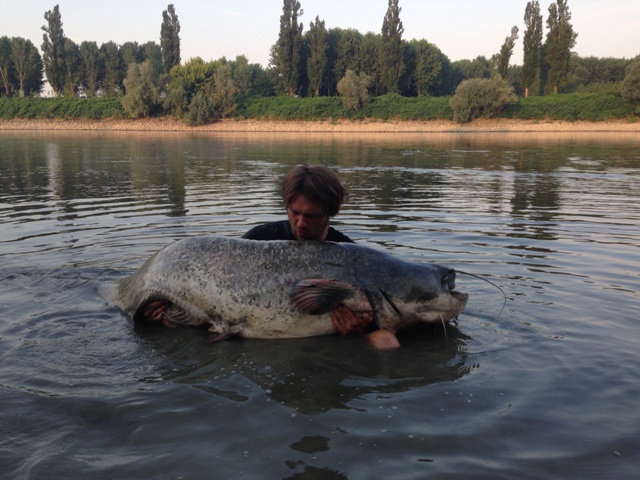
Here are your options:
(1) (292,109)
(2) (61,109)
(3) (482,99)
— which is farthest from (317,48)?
(2) (61,109)

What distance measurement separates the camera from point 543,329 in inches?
207

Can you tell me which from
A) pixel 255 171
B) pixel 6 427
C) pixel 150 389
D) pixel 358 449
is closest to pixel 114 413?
pixel 150 389

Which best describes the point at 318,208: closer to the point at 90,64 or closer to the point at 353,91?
the point at 353,91

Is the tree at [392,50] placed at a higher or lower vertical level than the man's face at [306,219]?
higher

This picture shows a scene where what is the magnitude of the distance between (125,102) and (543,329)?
74589mm

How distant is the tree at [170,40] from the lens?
7662cm

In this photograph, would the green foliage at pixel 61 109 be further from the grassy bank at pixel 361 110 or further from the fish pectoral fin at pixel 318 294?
the fish pectoral fin at pixel 318 294

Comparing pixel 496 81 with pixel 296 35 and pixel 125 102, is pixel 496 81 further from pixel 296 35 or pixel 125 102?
pixel 125 102

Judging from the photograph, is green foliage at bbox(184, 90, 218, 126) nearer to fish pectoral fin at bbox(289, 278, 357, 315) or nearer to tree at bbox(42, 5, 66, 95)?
tree at bbox(42, 5, 66, 95)

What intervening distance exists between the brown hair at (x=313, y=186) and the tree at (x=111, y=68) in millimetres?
101530

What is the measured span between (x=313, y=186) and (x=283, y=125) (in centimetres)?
6884

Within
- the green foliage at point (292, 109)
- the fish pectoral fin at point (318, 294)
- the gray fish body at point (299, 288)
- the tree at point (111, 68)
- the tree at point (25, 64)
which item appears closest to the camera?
the fish pectoral fin at point (318, 294)

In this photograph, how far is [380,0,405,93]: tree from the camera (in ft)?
241

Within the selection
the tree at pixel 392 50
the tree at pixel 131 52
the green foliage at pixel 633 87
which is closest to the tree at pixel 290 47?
the tree at pixel 392 50
